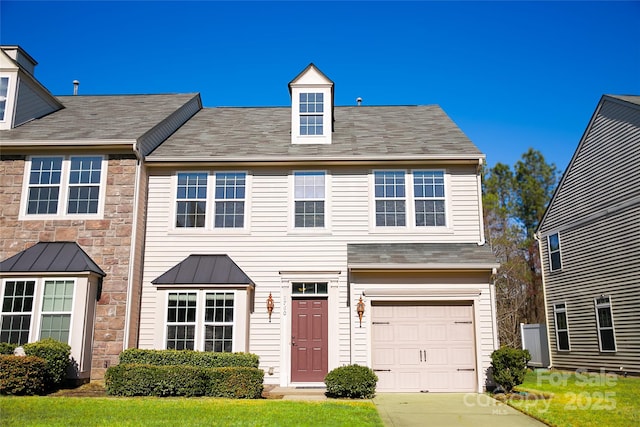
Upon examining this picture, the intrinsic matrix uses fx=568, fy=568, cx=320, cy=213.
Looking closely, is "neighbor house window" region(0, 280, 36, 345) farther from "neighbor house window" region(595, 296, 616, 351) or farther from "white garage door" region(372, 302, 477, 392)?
"neighbor house window" region(595, 296, 616, 351)

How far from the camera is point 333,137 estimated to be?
1714cm

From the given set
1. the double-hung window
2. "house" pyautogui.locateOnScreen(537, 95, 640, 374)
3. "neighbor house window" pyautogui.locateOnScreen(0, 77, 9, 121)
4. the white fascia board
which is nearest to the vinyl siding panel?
the white fascia board

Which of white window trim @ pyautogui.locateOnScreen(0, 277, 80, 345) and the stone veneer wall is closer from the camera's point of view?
white window trim @ pyautogui.locateOnScreen(0, 277, 80, 345)

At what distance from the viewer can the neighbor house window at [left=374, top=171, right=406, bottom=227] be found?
1541 cm

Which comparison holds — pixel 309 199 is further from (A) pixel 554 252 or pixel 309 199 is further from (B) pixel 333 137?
(A) pixel 554 252

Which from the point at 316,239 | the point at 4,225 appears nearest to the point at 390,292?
the point at 316,239

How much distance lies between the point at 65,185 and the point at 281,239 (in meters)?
5.91

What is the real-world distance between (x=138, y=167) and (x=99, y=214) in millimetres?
1588

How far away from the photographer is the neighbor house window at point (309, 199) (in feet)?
50.7

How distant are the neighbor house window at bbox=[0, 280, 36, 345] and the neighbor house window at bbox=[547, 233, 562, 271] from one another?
19.2 meters

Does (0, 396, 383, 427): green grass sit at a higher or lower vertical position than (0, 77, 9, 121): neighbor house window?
lower

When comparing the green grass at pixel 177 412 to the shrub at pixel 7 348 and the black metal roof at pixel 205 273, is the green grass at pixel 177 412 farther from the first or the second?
the black metal roof at pixel 205 273

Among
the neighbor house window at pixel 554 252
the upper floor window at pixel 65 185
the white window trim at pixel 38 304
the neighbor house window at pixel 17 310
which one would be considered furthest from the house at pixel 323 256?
the neighbor house window at pixel 554 252

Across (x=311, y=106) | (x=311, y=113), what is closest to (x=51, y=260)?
(x=311, y=113)
